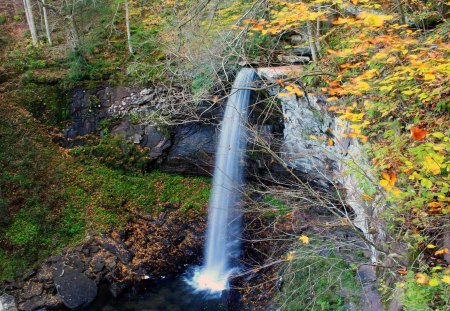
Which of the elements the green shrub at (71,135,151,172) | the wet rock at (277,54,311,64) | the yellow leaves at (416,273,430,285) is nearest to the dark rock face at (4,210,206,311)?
the green shrub at (71,135,151,172)

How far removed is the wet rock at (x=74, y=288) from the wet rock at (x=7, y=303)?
851 mm

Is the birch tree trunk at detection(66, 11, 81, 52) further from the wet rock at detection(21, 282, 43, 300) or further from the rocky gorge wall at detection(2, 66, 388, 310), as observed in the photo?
the wet rock at detection(21, 282, 43, 300)

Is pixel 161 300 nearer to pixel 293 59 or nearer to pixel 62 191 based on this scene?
pixel 62 191

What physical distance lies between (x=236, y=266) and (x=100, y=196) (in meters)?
4.22

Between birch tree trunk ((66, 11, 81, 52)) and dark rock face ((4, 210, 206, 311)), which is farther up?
birch tree trunk ((66, 11, 81, 52))

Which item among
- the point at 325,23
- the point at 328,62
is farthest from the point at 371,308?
the point at 325,23

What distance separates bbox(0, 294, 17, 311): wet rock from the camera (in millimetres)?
7240

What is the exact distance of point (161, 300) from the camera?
7965 mm

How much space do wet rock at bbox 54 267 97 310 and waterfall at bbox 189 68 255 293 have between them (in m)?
2.31

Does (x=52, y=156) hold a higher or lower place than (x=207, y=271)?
higher

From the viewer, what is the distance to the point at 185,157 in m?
10.4

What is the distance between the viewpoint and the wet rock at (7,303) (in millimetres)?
7240

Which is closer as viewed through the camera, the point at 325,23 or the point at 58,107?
the point at 325,23

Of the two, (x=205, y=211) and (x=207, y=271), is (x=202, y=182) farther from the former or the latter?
(x=207, y=271)
